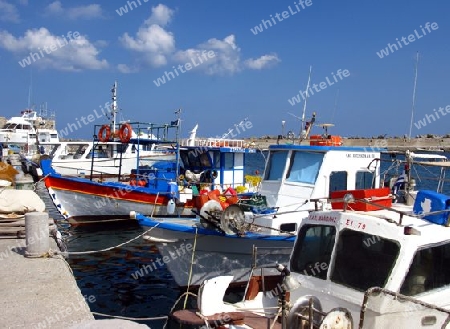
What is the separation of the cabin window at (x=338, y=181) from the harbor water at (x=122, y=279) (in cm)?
274

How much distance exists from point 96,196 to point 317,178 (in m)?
9.96

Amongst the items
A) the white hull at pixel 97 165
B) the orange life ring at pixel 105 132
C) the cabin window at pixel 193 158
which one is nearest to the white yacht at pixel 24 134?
the white hull at pixel 97 165

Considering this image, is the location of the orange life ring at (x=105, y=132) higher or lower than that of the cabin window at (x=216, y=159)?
higher

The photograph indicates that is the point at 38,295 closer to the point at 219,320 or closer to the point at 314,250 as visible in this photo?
the point at 219,320

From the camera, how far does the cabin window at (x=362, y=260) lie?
211 inches

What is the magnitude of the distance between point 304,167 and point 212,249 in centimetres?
298

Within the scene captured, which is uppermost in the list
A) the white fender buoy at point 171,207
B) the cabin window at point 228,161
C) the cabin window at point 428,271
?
the cabin window at point 228,161

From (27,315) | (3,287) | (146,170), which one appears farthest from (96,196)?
(27,315)

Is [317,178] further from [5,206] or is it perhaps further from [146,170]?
[146,170]

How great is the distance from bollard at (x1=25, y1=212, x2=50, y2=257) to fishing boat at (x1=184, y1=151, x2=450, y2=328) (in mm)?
3736

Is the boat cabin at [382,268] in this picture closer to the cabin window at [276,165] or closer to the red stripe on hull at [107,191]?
the cabin window at [276,165]

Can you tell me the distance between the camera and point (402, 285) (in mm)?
5254

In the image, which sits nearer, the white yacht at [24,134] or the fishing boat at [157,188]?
the fishing boat at [157,188]

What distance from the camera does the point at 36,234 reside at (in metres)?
8.18
